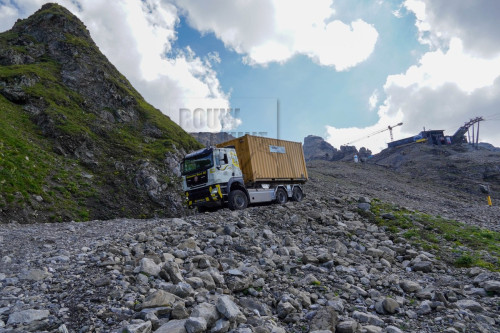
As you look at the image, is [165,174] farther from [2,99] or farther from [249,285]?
[249,285]

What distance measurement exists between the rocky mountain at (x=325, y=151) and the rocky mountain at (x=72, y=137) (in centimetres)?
7270

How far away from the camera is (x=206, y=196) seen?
1553 centimetres

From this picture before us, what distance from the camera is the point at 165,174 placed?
25.9 meters

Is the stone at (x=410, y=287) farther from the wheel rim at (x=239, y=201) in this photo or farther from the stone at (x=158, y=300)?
the wheel rim at (x=239, y=201)

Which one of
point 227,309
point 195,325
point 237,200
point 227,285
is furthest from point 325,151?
point 195,325

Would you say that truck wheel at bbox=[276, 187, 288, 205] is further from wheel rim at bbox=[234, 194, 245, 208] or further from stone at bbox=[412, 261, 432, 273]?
stone at bbox=[412, 261, 432, 273]

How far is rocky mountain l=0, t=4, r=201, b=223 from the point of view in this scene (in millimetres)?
17172

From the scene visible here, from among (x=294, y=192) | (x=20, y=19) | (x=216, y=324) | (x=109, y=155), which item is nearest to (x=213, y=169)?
(x=294, y=192)

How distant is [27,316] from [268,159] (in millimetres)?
16351

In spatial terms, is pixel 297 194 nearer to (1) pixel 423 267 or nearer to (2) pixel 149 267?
(1) pixel 423 267

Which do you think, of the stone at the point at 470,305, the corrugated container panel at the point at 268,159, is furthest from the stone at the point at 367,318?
the corrugated container panel at the point at 268,159

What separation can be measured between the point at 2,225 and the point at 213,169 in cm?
1001

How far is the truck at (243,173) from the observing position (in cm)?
1573

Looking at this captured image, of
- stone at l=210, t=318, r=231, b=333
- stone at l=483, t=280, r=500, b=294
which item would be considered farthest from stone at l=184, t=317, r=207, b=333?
stone at l=483, t=280, r=500, b=294
